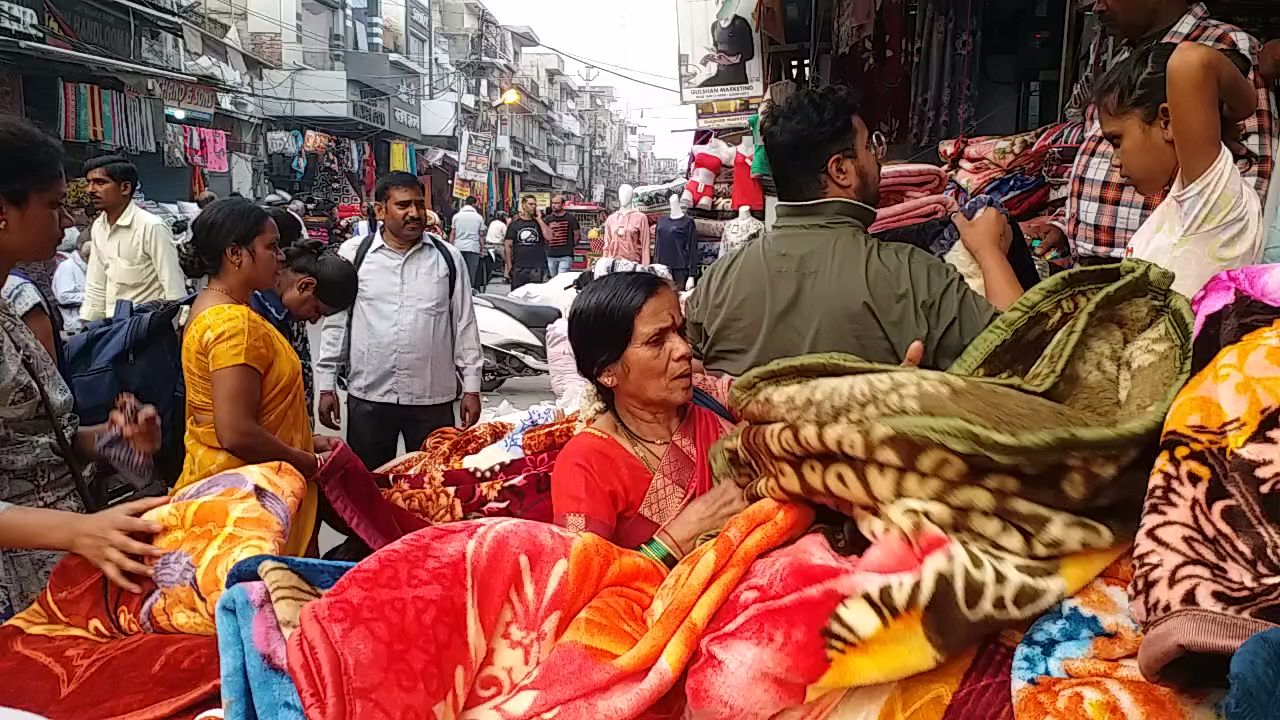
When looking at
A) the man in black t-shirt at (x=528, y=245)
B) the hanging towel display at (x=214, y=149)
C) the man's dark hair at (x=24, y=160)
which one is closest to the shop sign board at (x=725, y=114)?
the man's dark hair at (x=24, y=160)

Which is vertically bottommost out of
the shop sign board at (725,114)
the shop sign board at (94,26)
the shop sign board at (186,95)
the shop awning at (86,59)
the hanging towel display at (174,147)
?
the shop sign board at (725,114)

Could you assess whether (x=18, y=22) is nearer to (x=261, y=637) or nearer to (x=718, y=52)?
(x=718, y=52)

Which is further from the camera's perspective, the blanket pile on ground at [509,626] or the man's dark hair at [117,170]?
the man's dark hair at [117,170]

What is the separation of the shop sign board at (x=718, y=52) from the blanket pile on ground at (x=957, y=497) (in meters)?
5.67

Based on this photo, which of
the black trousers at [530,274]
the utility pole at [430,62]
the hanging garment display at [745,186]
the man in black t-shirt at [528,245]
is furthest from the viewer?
the utility pole at [430,62]

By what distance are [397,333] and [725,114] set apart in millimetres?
3719

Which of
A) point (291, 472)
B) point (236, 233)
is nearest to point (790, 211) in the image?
point (291, 472)

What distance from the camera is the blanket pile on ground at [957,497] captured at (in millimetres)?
847

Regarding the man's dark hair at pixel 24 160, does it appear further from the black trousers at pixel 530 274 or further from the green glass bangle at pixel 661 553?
the black trousers at pixel 530 274

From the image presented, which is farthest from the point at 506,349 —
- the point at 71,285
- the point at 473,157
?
the point at 473,157

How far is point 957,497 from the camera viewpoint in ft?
2.83

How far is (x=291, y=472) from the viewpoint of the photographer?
162cm

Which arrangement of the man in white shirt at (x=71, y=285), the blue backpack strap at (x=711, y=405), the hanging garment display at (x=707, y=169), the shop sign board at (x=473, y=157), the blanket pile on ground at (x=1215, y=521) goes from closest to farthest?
the blanket pile on ground at (x=1215, y=521) < the blue backpack strap at (x=711, y=405) < the man in white shirt at (x=71, y=285) < the hanging garment display at (x=707, y=169) < the shop sign board at (x=473, y=157)

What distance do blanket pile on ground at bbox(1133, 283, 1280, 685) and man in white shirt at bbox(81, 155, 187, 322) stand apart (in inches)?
225
